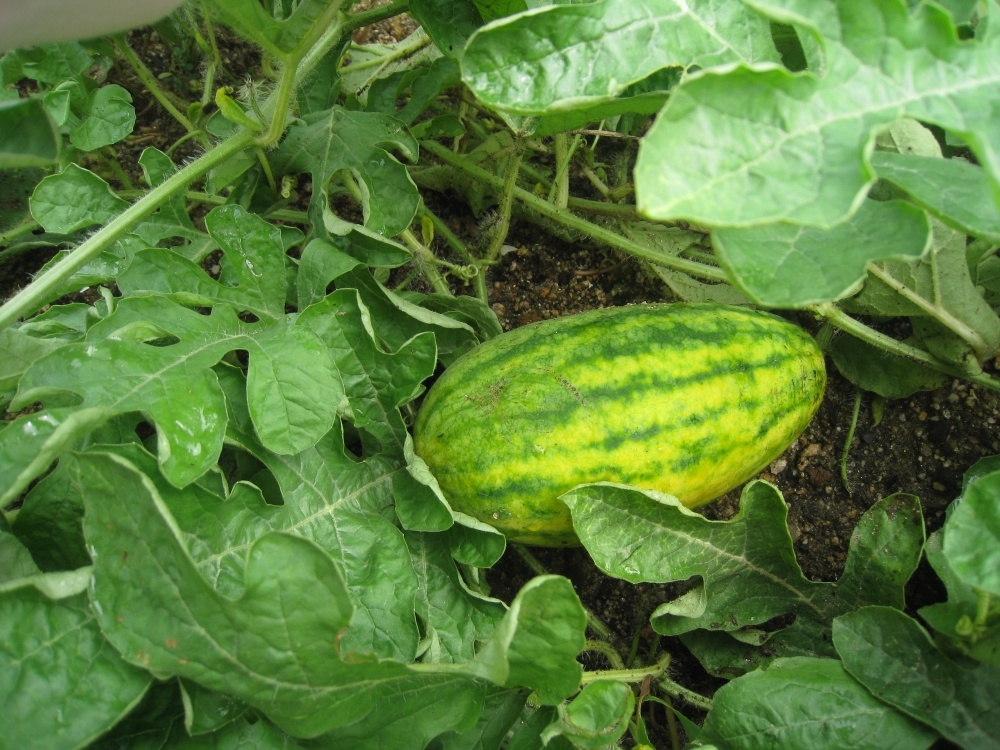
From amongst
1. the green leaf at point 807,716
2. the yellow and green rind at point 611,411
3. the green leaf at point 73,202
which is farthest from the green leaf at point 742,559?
the green leaf at point 73,202

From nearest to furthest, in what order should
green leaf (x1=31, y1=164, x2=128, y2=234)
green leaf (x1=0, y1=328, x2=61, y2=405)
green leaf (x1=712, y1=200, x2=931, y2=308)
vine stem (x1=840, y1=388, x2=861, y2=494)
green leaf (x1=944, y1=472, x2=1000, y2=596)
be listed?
green leaf (x1=712, y1=200, x2=931, y2=308), green leaf (x1=944, y1=472, x2=1000, y2=596), green leaf (x1=0, y1=328, x2=61, y2=405), green leaf (x1=31, y1=164, x2=128, y2=234), vine stem (x1=840, y1=388, x2=861, y2=494)

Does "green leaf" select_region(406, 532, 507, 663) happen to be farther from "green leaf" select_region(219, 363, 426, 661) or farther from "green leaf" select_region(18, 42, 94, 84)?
"green leaf" select_region(18, 42, 94, 84)

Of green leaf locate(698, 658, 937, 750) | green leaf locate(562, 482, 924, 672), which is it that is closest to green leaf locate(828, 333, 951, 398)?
green leaf locate(562, 482, 924, 672)

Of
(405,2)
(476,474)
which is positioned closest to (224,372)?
(476,474)

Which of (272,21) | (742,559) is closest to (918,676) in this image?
(742,559)

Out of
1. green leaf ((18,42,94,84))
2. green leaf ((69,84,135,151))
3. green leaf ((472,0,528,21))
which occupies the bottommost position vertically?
green leaf ((472,0,528,21))

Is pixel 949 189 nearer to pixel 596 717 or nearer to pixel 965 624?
pixel 965 624
